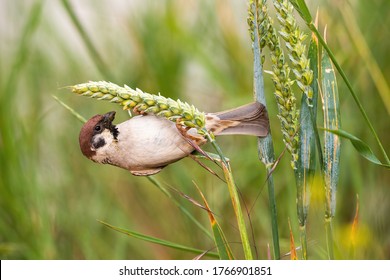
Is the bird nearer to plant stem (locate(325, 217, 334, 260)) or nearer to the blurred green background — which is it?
plant stem (locate(325, 217, 334, 260))

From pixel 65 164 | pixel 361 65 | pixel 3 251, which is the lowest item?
pixel 3 251

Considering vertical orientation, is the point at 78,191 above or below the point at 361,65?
below
